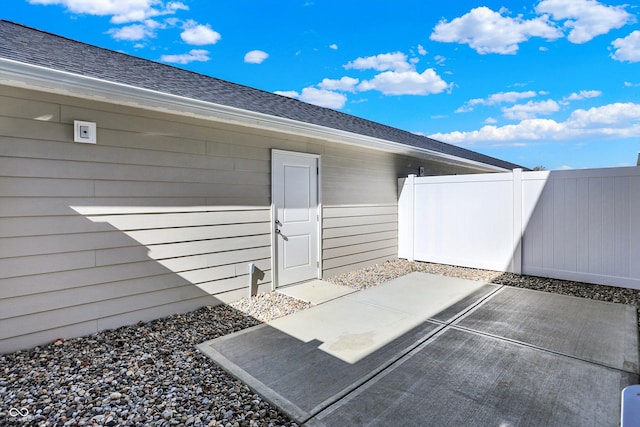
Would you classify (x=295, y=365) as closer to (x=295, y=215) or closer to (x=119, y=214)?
(x=119, y=214)

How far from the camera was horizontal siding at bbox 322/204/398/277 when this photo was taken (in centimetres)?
590

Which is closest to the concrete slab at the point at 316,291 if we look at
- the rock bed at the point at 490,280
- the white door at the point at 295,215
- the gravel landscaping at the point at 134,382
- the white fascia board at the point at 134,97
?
the white door at the point at 295,215

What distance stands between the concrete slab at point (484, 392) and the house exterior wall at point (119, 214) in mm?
2561

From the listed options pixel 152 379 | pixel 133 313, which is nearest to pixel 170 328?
pixel 133 313

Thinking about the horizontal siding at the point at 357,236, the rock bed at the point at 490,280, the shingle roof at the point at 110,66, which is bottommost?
the rock bed at the point at 490,280

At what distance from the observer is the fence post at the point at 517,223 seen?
227 inches

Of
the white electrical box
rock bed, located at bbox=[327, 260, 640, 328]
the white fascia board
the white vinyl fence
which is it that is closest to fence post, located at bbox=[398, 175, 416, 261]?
the white vinyl fence

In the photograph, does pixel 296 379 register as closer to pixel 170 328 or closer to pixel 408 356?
pixel 408 356

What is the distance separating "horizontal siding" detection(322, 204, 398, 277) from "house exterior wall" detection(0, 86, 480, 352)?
1348 millimetres

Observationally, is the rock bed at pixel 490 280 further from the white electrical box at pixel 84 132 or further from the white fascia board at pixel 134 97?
the white electrical box at pixel 84 132

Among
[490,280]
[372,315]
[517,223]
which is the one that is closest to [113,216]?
[372,315]

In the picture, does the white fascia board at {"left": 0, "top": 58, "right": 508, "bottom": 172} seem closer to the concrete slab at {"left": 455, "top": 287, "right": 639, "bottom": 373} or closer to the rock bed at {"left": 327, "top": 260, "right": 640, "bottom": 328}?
the rock bed at {"left": 327, "top": 260, "right": 640, "bottom": 328}

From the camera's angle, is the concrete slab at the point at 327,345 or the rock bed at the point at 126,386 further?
the concrete slab at the point at 327,345

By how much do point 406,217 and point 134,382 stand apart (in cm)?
599
